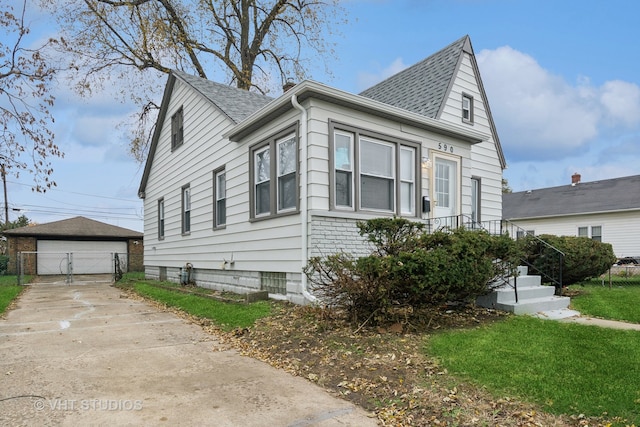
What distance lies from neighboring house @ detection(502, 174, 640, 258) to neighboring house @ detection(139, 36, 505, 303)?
13032mm

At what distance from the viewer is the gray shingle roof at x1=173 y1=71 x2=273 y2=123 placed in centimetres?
1081

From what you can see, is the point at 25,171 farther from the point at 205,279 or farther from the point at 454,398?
the point at 454,398

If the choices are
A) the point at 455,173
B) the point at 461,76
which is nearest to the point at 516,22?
the point at 461,76

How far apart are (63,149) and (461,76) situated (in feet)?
39.5

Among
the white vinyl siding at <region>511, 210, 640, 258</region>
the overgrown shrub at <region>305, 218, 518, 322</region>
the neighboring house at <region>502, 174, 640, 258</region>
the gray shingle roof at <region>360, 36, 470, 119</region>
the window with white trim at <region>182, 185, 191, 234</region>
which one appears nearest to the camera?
the overgrown shrub at <region>305, 218, 518, 322</region>

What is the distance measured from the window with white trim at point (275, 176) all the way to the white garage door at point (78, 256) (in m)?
18.2

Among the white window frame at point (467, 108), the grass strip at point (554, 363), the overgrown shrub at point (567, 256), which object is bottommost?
the grass strip at point (554, 363)

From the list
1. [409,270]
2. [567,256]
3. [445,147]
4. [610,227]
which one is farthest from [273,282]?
[610,227]

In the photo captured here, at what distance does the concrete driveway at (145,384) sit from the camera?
3.44 meters

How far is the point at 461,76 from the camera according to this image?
12758 mm

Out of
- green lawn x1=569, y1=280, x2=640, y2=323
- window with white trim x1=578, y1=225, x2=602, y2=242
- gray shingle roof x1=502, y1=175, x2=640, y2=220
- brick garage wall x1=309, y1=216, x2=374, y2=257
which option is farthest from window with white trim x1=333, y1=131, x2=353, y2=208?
window with white trim x1=578, y1=225, x2=602, y2=242

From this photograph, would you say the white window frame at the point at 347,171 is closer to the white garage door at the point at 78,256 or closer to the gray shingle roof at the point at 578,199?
the gray shingle roof at the point at 578,199

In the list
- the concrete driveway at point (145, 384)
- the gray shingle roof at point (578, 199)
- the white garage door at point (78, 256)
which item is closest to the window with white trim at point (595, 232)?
the gray shingle roof at point (578, 199)

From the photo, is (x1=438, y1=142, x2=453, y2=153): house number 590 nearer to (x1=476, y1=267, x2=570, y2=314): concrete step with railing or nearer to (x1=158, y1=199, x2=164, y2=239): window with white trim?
(x1=476, y1=267, x2=570, y2=314): concrete step with railing
